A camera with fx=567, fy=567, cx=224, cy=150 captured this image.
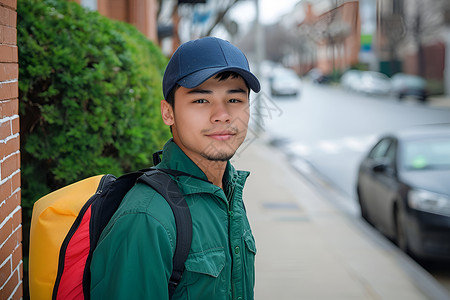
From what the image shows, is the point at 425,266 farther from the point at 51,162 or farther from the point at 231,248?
the point at 231,248

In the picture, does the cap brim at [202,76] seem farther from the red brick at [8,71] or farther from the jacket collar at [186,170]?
the red brick at [8,71]

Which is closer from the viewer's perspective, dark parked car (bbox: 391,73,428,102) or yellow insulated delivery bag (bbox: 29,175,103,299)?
yellow insulated delivery bag (bbox: 29,175,103,299)

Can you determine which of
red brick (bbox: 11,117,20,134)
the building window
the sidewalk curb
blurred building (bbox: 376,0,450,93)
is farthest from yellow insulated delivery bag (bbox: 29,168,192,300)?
blurred building (bbox: 376,0,450,93)

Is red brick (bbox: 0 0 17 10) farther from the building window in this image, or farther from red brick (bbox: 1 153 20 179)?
the building window

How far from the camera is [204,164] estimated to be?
205cm

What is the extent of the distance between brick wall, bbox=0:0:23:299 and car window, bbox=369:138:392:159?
21.3 ft

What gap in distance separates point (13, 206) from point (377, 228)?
671cm

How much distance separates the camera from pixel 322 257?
6594 millimetres

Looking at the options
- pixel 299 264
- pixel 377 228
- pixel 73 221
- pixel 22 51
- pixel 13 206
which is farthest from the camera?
pixel 377 228

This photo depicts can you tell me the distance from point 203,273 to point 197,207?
23 cm

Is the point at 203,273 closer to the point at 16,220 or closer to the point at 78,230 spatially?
the point at 78,230

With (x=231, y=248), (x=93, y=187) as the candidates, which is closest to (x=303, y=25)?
(x=231, y=248)

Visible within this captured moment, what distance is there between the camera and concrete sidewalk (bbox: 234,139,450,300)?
546 cm

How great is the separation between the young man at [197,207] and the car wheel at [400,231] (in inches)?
205
